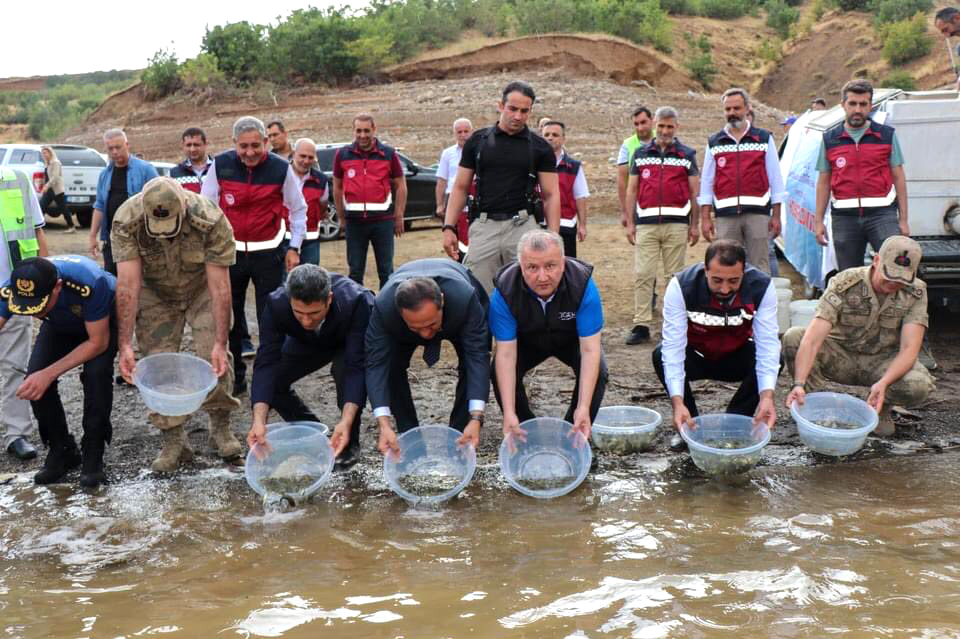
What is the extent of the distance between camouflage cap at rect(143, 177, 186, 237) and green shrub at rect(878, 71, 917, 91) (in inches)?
951

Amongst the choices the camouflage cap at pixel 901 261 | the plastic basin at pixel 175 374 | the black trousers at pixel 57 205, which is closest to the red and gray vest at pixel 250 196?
the plastic basin at pixel 175 374

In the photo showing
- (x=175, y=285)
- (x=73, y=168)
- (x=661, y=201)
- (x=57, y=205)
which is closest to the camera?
(x=175, y=285)

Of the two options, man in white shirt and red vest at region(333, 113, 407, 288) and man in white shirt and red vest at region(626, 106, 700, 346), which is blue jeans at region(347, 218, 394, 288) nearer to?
man in white shirt and red vest at region(333, 113, 407, 288)

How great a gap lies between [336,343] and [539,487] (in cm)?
139

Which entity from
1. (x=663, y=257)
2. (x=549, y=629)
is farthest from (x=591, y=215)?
(x=549, y=629)

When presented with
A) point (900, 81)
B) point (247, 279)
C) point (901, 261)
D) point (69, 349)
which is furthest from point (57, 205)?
point (900, 81)

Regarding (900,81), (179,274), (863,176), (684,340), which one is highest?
(900,81)

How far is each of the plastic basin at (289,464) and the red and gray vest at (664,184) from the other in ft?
12.7

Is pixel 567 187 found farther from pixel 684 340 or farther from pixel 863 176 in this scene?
pixel 684 340

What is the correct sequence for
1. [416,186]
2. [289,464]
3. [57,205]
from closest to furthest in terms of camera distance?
[289,464] → [416,186] → [57,205]

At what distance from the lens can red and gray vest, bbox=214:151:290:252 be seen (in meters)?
6.26

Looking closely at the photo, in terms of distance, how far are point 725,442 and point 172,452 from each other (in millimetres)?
3144

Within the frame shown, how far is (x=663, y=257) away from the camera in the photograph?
7.98 m

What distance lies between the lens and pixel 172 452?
5359 mm
